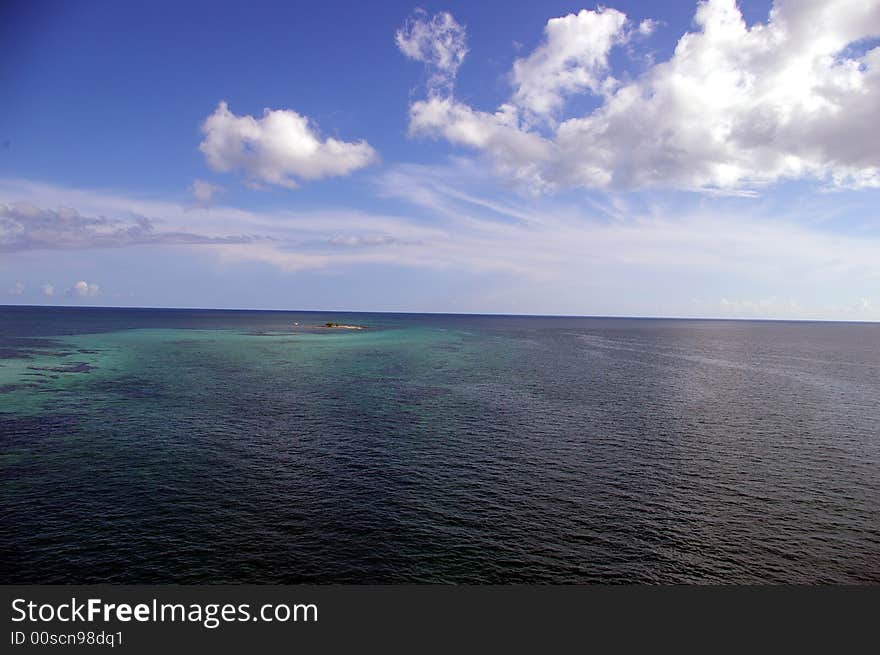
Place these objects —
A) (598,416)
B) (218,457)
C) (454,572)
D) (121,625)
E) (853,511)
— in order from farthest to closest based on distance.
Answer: (598,416) → (218,457) → (853,511) → (454,572) → (121,625)

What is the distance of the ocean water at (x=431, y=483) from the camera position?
36719mm

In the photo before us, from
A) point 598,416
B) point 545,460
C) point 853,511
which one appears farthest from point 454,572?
point 598,416

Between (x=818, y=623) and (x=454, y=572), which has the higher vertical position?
(x=818, y=623)

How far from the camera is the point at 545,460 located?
190ft

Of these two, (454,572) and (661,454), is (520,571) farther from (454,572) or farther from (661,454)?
(661,454)

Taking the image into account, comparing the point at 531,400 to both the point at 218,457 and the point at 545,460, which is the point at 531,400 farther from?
the point at 218,457

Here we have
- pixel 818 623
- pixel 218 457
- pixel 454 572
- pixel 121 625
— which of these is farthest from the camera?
pixel 218 457

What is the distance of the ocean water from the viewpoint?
36719 mm

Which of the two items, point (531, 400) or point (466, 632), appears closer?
point (466, 632)

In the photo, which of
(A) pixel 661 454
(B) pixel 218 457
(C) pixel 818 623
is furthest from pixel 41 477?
(A) pixel 661 454

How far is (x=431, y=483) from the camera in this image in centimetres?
5097

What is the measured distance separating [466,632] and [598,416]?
57.9 meters

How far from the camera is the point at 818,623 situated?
26047 mm

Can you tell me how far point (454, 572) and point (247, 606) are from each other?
15360mm
